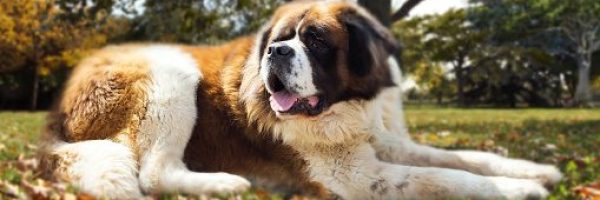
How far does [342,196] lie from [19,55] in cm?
1874

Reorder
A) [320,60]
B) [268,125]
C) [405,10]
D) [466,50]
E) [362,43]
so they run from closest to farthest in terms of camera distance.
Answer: [320,60] < [362,43] < [268,125] < [405,10] < [466,50]

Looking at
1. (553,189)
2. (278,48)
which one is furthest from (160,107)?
(553,189)

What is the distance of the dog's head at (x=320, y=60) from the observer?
3131 millimetres

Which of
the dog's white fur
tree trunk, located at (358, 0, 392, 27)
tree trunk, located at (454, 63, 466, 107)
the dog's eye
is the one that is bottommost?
tree trunk, located at (454, 63, 466, 107)

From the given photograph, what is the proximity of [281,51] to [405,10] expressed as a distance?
513 cm

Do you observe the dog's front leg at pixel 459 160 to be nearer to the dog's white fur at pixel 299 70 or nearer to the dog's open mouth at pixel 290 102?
the dog's open mouth at pixel 290 102

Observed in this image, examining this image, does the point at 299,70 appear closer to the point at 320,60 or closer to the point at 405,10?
the point at 320,60

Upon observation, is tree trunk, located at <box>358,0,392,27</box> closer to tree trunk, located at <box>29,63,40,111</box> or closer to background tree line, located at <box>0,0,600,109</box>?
background tree line, located at <box>0,0,600,109</box>

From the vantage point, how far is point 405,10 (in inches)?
311

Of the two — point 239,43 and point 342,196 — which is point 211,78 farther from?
point 342,196

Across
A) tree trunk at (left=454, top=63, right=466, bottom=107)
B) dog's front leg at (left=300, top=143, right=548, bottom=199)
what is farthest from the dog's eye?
tree trunk at (left=454, top=63, right=466, bottom=107)

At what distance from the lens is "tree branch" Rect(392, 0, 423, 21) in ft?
25.6

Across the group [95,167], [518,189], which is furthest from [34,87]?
[518,189]

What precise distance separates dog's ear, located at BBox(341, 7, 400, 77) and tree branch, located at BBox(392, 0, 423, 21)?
4.44 m
